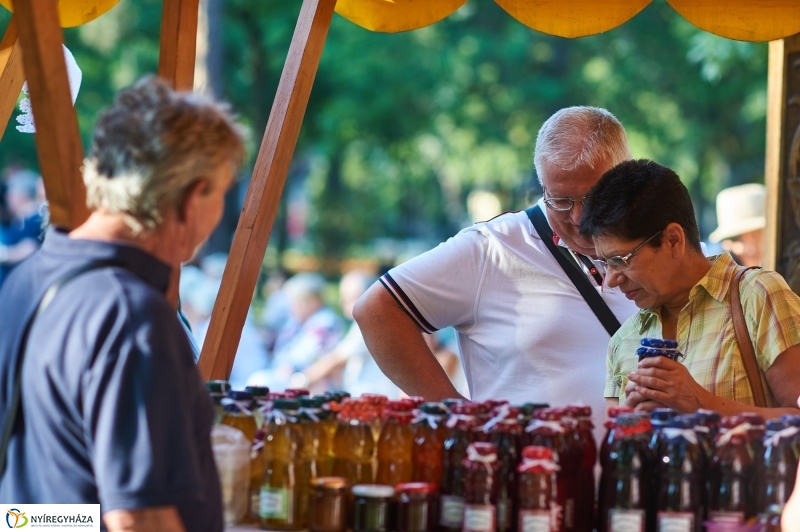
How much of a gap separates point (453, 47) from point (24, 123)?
1303cm

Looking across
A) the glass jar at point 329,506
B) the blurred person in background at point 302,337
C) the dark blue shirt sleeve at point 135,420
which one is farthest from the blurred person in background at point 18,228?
the dark blue shirt sleeve at point 135,420

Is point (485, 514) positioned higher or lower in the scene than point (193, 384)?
lower

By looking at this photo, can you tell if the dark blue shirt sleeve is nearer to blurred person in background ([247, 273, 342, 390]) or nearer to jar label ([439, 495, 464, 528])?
jar label ([439, 495, 464, 528])

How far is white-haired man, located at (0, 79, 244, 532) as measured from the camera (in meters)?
1.87

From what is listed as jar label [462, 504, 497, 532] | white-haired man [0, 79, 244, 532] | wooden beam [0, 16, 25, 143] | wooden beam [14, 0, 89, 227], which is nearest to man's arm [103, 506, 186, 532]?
white-haired man [0, 79, 244, 532]

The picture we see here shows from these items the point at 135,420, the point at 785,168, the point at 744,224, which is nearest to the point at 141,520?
the point at 135,420

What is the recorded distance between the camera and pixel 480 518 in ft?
7.22

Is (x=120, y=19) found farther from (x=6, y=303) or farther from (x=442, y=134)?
(x=6, y=303)

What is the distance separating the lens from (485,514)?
220cm

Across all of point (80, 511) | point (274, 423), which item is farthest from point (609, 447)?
point (80, 511)

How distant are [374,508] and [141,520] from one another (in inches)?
22.2

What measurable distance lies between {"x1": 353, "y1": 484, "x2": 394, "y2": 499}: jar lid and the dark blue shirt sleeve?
0.45 meters

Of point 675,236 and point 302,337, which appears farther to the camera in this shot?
point 302,337

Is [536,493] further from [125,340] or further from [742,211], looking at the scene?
[742,211]
